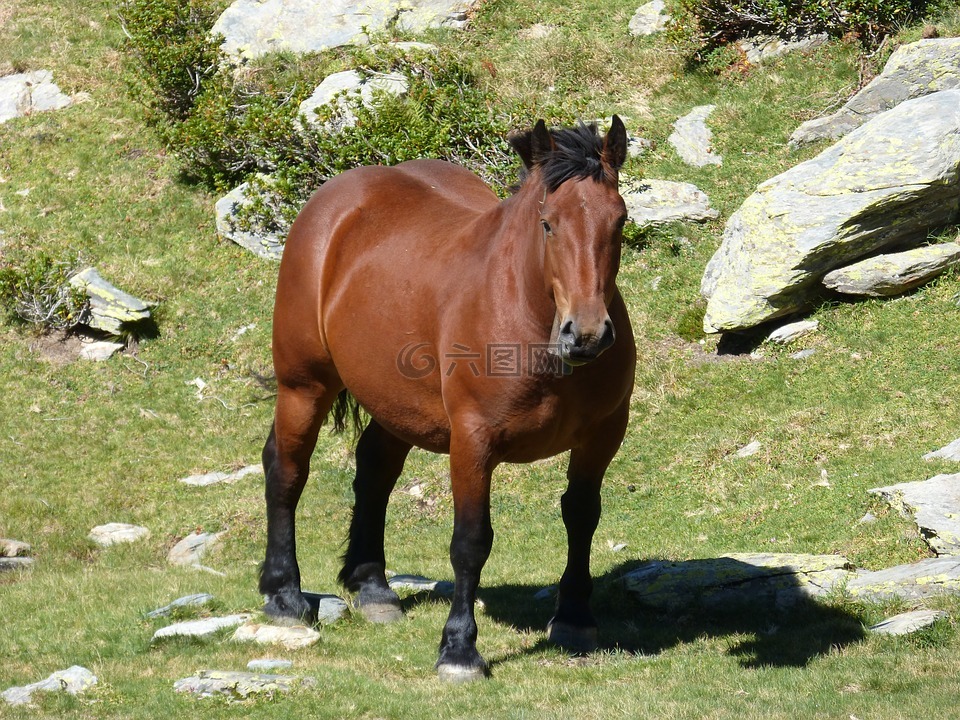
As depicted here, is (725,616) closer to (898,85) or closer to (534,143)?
(534,143)

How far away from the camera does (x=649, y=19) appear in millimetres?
18359

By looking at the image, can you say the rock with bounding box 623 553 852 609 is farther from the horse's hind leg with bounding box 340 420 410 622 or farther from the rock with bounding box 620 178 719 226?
the rock with bounding box 620 178 719 226

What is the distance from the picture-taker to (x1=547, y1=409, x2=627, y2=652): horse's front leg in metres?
6.39

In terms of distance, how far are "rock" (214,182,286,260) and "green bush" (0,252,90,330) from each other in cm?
243

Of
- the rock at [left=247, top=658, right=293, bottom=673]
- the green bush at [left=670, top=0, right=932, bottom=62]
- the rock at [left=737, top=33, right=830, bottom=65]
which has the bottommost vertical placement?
the rock at [left=247, top=658, right=293, bottom=673]

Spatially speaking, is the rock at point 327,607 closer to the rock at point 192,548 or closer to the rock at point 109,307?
the rock at point 192,548

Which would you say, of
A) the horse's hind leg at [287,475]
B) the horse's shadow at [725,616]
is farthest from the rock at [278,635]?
the horse's shadow at [725,616]

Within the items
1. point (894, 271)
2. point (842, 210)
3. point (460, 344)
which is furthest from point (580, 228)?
point (894, 271)

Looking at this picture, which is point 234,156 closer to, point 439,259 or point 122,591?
point 122,591

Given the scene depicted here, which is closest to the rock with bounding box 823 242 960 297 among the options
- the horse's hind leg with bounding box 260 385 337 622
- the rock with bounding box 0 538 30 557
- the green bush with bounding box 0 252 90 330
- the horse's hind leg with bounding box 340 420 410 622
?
the horse's hind leg with bounding box 340 420 410 622

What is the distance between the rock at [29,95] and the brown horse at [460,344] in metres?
13.6

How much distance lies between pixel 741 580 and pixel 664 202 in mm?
7663

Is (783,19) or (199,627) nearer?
(199,627)

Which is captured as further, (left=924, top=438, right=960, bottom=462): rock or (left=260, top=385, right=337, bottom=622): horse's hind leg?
(left=924, top=438, right=960, bottom=462): rock
